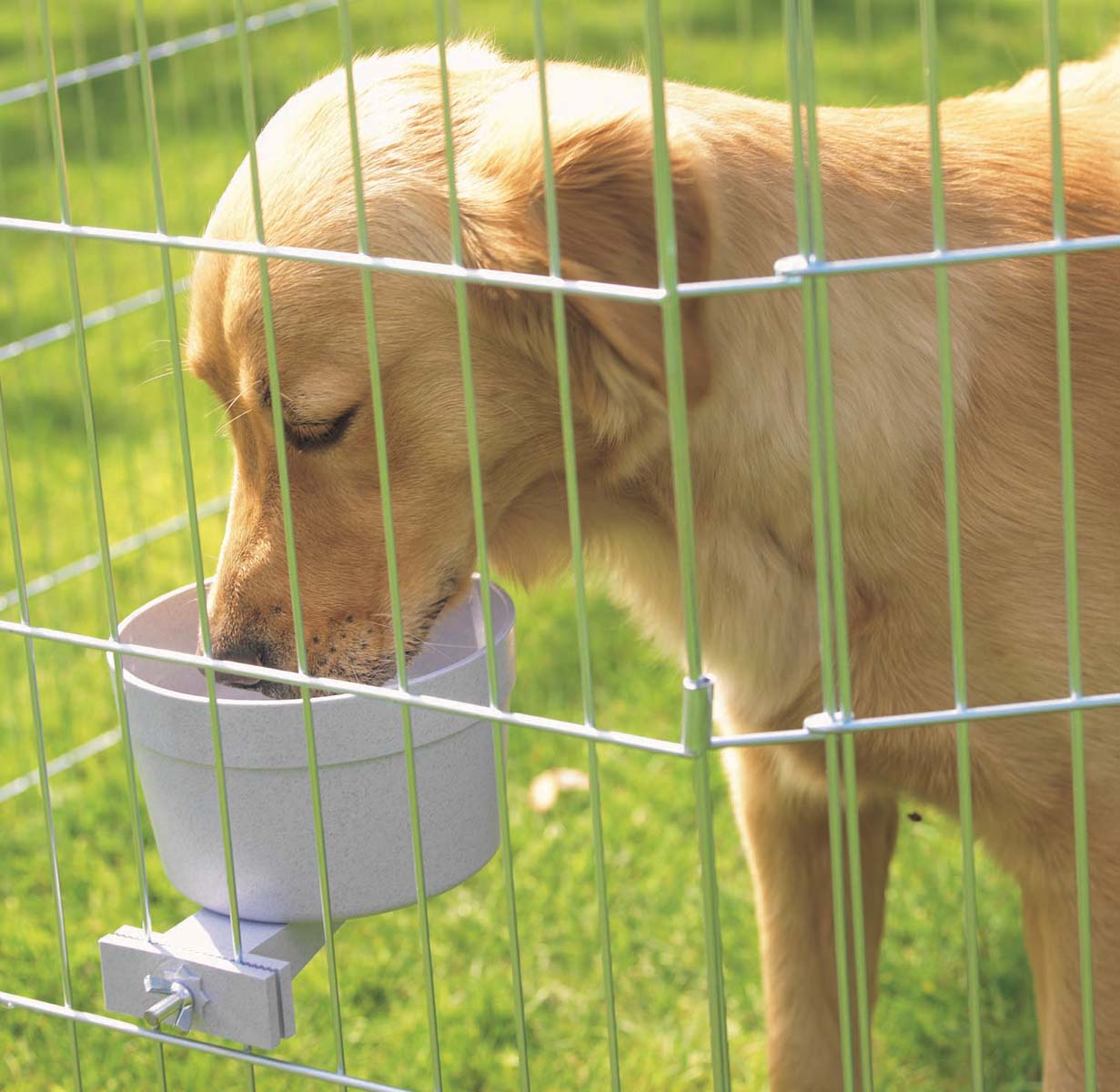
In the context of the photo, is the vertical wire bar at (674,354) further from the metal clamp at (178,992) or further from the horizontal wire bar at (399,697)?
the metal clamp at (178,992)

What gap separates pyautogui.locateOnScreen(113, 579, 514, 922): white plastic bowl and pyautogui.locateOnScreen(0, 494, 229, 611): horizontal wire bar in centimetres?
139

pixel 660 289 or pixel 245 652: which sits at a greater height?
pixel 660 289

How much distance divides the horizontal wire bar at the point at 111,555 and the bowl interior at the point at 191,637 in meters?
1.08

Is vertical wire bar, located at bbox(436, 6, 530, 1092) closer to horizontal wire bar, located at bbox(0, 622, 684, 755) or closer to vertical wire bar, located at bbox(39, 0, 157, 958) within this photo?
horizontal wire bar, located at bbox(0, 622, 684, 755)

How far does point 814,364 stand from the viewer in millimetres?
1417

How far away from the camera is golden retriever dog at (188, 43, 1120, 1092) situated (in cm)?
179

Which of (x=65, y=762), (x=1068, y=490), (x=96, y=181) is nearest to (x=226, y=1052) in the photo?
(x=1068, y=490)

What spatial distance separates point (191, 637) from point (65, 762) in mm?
1081

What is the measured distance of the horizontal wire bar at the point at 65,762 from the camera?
9.98 ft

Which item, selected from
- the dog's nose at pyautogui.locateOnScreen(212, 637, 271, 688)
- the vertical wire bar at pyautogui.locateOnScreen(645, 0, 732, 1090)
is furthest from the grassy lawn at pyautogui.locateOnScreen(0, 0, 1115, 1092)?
the vertical wire bar at pyautogui.locateOnScreen(645, 0, 732, 1090)

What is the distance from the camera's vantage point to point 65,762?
3.09 metres

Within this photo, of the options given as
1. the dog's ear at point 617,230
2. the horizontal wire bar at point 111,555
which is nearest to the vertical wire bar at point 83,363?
the dog's ear at point 617,230

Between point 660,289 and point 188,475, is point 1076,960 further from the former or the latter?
point 188,475

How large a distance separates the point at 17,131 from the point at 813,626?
4.46m
